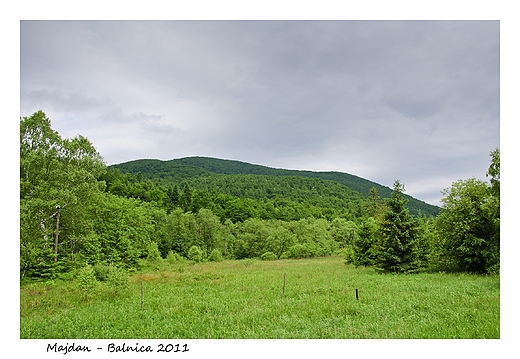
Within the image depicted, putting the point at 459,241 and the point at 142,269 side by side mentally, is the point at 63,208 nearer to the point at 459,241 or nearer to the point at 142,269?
the point at 142,269

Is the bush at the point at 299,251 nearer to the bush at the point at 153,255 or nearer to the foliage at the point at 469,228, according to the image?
the bush at the point at 153,255

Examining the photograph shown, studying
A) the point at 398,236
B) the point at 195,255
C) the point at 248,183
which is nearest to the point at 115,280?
the point at 398,236

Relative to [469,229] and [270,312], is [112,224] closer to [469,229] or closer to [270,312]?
[270,312]

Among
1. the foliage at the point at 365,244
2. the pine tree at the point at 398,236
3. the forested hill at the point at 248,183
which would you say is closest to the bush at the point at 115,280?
the pine tree at the point at 398,236

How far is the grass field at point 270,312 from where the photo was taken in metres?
8.38

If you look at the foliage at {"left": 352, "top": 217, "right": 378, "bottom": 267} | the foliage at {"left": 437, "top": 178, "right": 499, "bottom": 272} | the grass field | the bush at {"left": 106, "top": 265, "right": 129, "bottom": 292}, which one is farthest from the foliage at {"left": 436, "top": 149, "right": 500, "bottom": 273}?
the bush at {"left": 106, "top": 265, "right": 129, "bottom": 292}

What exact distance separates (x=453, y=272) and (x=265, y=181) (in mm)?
138661

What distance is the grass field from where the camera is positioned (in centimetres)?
838

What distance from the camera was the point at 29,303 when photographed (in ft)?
42.9

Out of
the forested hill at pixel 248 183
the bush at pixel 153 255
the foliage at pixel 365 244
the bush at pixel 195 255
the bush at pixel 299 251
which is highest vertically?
the forested hill at pixel 248 183

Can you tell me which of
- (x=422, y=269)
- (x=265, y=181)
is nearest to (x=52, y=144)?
(x=422, y=269)

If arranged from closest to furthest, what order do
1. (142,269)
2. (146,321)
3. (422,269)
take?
1. (146,321)
2. (422,269)
3. (142,269)

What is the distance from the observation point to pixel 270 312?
10672 millimetres

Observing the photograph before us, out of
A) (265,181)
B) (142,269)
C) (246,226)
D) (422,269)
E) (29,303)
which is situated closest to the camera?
(29,303)
